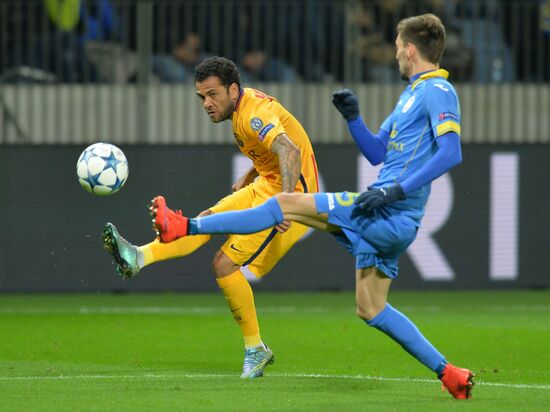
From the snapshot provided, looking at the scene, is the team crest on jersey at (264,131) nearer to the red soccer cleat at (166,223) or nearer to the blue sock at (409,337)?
the red soccer cleat at (166,223)

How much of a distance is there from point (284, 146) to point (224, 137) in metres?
6.94

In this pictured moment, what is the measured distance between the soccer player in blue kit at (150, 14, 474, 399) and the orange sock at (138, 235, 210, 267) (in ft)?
3.38

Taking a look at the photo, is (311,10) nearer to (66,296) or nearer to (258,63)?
(258,63)

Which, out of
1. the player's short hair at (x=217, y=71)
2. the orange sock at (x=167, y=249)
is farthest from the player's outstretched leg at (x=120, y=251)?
the player's short hair at (x=217, y=71)

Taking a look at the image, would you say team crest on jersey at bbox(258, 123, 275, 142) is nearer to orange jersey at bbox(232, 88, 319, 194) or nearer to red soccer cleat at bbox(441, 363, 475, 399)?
orange jersey at bbox(232, 88, 319, 194)

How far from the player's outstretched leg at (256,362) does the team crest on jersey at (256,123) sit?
140 cm

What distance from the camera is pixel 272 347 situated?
9.50 metres

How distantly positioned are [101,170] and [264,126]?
1.11 m

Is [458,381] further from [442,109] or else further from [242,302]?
[242,302]

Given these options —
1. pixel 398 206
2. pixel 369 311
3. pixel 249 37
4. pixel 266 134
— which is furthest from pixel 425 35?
pixel 249 37

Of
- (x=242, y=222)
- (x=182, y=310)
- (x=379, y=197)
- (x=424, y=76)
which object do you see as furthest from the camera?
(x=182, y=310)

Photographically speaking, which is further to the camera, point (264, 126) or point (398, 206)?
point (264, 126)

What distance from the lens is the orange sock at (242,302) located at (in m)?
7.79

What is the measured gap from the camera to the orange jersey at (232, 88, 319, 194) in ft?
25.2
